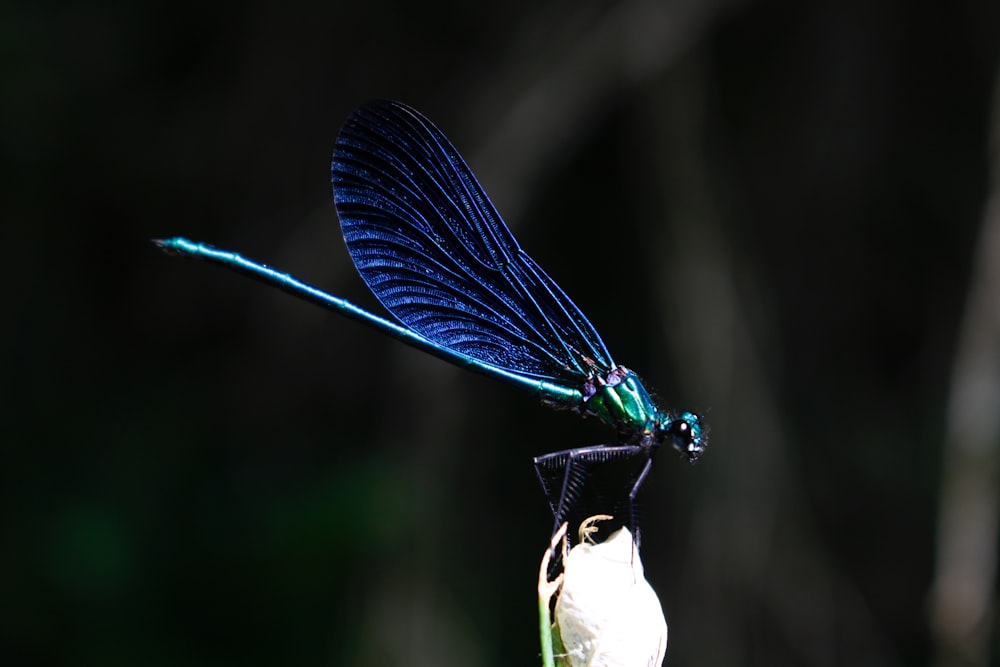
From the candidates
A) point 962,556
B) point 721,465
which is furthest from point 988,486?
point 721,465

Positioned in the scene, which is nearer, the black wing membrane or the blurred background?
the black wing membrane

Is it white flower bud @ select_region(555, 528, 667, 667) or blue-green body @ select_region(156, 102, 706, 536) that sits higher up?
blue-green body @ select_region(156, 102, 706, 536)

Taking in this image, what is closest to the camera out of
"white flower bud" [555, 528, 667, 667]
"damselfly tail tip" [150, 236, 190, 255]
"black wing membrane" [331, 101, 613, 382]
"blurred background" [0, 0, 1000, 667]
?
"white flower bud" [555, 528, 667, 667]

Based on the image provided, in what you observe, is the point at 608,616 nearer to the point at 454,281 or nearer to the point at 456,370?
the point at 454,281

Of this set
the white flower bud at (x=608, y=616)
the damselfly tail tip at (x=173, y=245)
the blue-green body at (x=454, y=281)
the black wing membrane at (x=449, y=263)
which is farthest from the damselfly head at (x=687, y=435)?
the damselfly tail tip at (x=173, y=245)

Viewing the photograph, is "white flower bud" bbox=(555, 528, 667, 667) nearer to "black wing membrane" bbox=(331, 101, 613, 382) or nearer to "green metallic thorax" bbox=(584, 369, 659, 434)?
"green metallic thorax" bbox=(584, 369, 659, 434)

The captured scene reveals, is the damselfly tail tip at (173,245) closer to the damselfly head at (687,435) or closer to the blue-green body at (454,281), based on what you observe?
the blue-green body at (454,281)

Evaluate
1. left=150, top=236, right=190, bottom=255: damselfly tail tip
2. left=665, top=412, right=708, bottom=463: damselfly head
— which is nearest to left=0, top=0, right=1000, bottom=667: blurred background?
left=665, top=412, right=708, bottom=463: damselfly head
